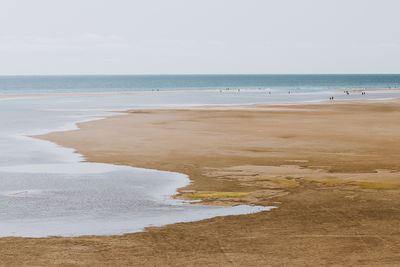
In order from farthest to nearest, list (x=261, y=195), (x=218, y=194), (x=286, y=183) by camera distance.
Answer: (x=286, y=183)
(x=218, y=194)
(x=261, y=195)

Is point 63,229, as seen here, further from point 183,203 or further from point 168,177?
point 168,177

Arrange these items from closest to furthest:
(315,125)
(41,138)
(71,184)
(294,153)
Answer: (71,184) → (294,153) → (41,138) → (315,125)

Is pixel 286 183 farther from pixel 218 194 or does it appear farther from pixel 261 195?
pixel 218 194

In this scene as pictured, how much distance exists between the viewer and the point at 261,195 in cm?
1642

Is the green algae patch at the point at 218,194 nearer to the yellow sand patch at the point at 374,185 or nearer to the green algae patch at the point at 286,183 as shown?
the green algae patch at the point at 286,183

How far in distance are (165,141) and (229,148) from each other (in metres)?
3.93

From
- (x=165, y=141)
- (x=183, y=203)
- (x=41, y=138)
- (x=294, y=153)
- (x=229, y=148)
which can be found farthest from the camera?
(x=41, y=138)

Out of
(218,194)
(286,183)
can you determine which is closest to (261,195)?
(218,194)

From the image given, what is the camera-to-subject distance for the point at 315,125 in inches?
1478

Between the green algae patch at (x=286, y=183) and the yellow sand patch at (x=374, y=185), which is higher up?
the green algae patch at (x=286, y=183)

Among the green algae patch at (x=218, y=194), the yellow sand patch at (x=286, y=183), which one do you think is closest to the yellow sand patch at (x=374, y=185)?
the yellow sand patch at (x=286, y=183)

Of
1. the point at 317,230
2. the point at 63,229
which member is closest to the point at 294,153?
the point at 317,230

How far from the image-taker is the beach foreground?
433 inches

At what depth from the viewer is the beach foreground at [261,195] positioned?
10992mm
